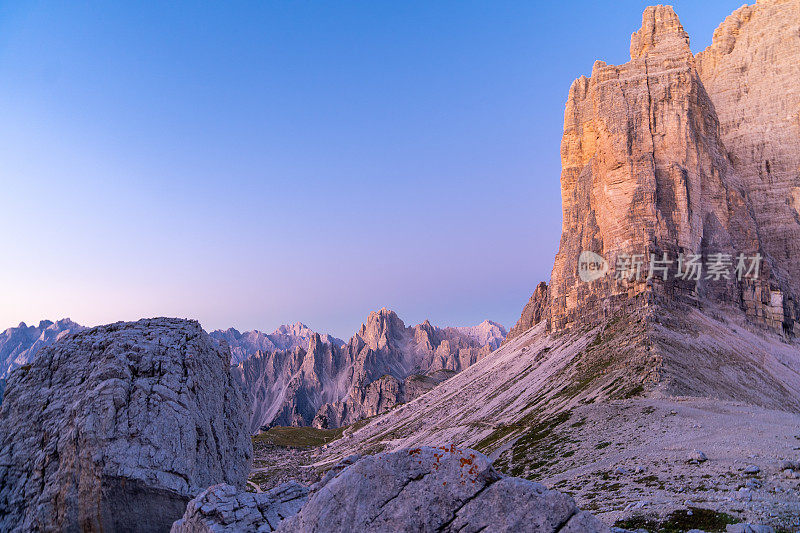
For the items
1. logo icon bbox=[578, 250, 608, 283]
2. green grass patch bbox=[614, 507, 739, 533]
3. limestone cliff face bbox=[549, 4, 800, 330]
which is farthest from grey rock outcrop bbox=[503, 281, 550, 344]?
green grass patch bbox=[614, 507, 739, 533]

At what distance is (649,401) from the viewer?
4903 cm

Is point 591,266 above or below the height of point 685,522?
above

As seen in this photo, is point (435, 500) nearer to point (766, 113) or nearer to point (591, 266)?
point (591, 266)

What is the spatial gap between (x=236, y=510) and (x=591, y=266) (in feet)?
386

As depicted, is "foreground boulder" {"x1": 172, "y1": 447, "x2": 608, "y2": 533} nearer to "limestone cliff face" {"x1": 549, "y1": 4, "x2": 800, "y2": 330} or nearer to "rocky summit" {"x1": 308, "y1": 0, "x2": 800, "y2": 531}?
"rocky summit" {"x1": 308, "y1": 0, "x2": 800, "y2": 531}

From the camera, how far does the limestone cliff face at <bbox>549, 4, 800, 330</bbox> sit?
106 meters

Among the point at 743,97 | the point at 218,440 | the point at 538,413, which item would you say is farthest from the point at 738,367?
the point at 743,97

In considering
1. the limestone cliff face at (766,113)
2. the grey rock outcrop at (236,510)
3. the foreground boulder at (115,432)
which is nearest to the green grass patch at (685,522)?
the grey rock outcrop at (236,510)

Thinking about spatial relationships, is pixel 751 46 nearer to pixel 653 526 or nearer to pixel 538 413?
pixel 538 413

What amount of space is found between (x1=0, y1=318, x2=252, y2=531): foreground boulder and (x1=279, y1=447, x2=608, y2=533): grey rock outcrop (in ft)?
36.9

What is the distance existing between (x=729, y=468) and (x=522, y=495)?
23.2 metres

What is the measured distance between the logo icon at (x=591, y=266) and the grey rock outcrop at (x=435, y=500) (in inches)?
4510

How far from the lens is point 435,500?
888cm

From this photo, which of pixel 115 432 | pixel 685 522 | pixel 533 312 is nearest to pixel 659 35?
pixel 533 312
